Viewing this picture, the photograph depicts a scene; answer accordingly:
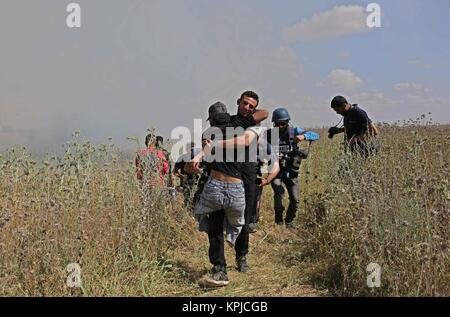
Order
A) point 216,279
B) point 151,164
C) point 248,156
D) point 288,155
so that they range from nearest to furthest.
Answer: point 216,279, point 248,156, point 151,164, point 288,155

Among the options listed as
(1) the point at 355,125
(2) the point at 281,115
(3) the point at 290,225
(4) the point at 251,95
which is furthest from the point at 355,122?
(4) the point at 251,95

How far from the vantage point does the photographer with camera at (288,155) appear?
19.1 feet

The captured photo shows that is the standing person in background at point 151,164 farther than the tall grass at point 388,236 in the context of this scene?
Yes

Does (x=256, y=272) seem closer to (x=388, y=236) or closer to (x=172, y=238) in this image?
(x=172, y=238)

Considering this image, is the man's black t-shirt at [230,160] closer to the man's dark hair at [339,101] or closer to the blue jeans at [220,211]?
the blue jeans at [220,211]

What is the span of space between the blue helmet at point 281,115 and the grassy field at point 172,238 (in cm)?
121

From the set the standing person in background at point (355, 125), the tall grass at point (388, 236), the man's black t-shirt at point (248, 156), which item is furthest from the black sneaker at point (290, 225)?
the man's black t-shirt at point (248, 156)

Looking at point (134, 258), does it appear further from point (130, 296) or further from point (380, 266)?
point (380, 266)

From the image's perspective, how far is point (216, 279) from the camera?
372 centimetres

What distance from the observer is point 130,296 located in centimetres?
334

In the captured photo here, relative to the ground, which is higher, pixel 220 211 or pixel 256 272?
pixel 220 211

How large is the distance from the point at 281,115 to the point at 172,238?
227 centimetres

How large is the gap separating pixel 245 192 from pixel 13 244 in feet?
6.67

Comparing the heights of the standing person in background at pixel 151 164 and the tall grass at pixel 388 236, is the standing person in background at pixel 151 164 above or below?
above
